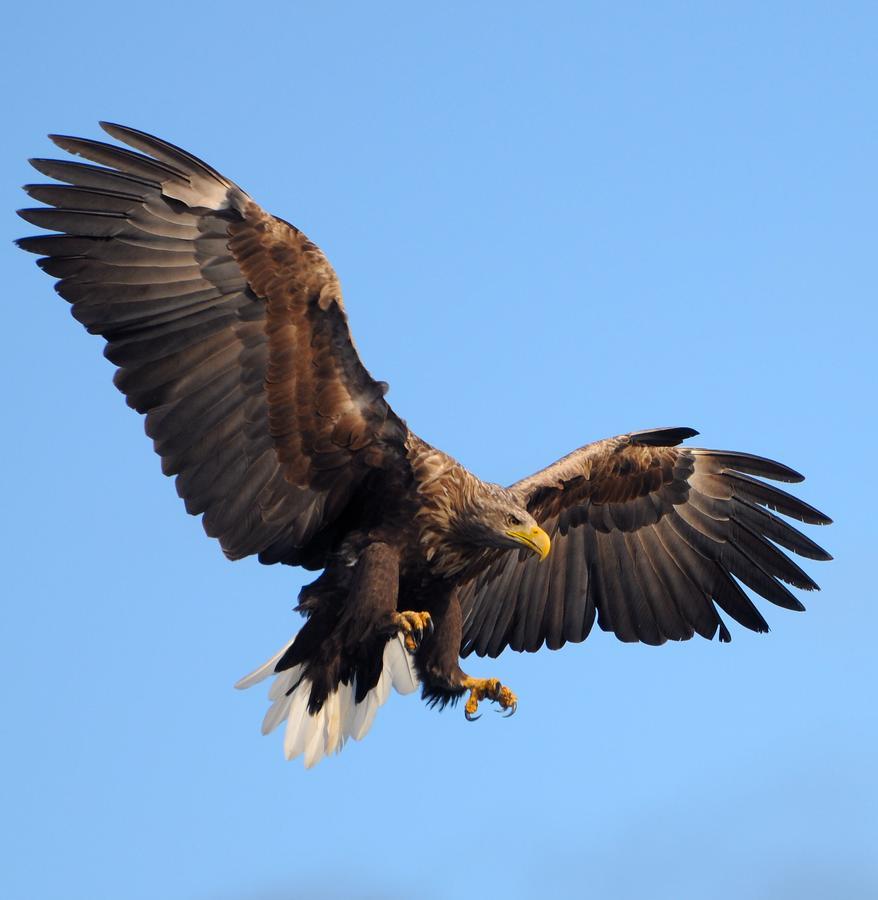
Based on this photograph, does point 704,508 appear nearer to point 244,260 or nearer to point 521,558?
point 521,558

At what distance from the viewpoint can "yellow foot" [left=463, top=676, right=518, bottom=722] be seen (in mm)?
9492

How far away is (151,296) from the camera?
890 cm

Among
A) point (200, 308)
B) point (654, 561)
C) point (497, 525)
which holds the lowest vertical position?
point (497, 525)

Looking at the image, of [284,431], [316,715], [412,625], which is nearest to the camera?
[412,625]

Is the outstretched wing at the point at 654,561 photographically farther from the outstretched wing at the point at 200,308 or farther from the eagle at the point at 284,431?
the outstretched wing at the point at 200,308

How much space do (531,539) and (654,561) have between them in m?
2.05

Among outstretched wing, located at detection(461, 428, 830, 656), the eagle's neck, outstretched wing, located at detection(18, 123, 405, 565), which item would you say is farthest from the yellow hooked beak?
outstretched wing, located at detection(461, 428, 830, 656)

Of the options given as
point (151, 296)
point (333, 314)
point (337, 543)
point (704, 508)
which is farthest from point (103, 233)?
point (704, 508)

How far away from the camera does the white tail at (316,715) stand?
10.0 meters

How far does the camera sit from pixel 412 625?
888 centimetres

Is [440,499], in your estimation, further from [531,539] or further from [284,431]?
[284,431]

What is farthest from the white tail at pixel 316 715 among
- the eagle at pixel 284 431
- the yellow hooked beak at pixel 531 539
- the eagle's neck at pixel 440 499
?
the yellow hooked beak at pixel 531 539

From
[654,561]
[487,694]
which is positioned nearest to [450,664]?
[487,694]

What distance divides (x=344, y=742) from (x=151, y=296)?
2817 mm
